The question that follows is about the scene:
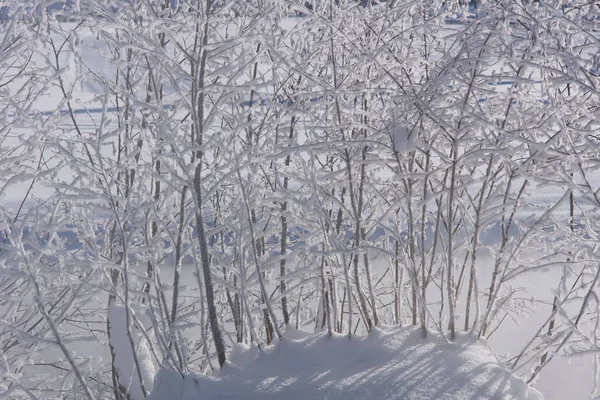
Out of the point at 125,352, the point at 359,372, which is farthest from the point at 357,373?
the point at 125,352

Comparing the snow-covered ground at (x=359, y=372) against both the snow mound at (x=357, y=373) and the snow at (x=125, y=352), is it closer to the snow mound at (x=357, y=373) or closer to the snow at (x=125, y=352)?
the snow mound at (x=357, y=373)

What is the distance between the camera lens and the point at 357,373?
2967mm

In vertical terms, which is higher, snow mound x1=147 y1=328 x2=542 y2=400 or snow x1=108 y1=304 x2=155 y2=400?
snow x1=108 y1=304 x2=155 y2=400

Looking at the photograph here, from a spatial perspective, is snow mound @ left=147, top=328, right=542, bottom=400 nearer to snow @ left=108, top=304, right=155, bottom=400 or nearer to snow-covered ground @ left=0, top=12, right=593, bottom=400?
snow-covered ground @ left=0, top=12, right=593, bottom=400

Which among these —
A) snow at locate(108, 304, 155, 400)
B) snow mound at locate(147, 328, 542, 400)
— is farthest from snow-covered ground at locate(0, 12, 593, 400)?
snow at locate(108, 304, 155, 400)

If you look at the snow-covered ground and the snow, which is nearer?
the snow-covered ground

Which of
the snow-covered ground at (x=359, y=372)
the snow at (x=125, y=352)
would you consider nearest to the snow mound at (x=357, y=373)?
the snow-covered ground at (x=359, y=372)

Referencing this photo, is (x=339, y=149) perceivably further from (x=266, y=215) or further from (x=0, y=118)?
(x=0, y=118)

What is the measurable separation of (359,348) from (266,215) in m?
1.12

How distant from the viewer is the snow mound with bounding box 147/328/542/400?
2.84 m

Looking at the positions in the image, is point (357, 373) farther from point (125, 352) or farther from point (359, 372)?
point (125, 352)

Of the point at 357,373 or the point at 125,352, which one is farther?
the point at 125,352

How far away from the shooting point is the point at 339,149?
11.5 feet

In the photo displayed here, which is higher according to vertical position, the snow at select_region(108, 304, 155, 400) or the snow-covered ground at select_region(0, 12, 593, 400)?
the snow at select_region(108, 304, 155, 400)
